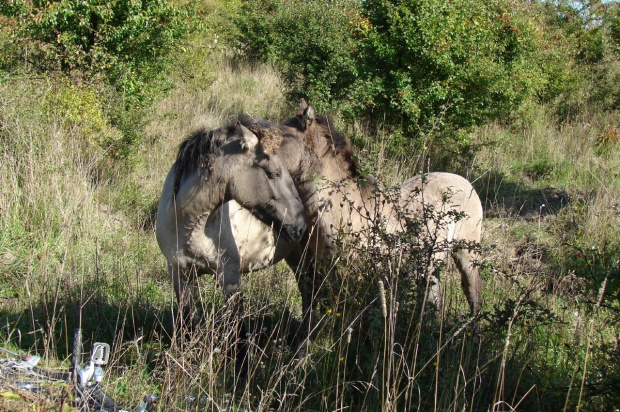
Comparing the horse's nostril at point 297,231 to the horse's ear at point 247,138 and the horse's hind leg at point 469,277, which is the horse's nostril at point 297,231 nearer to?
the horse's ear at point 247,138

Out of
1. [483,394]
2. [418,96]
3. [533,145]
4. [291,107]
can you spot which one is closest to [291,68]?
[291,107]

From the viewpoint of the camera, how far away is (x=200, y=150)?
13.8ft

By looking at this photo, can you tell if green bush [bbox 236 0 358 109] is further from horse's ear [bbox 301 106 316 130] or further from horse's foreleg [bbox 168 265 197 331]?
horse's foreleg [bbox 168 265 197 331]

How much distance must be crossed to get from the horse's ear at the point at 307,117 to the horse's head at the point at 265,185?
53 cm

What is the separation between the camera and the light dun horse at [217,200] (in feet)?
13.7

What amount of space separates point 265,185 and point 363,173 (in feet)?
2.58

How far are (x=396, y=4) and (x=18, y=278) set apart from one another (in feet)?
26.8

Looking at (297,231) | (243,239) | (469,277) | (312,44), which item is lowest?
(469,277)

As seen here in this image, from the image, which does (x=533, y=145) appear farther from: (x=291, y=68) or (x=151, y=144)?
(x=151, y=144)

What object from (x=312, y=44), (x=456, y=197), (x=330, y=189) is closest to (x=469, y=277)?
(x=456, y=197)

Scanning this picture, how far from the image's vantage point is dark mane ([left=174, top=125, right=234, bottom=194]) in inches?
165

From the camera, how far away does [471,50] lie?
10.6 metres

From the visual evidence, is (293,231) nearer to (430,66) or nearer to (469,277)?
(469,277)

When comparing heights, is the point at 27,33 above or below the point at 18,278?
above
